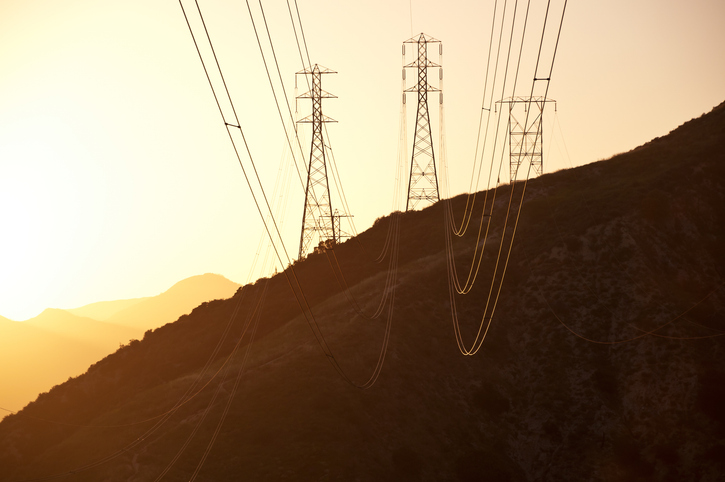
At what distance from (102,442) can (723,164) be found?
79920mm

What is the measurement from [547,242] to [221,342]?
40863 mm

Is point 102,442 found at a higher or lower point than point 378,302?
lower

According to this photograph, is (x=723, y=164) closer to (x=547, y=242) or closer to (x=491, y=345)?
(x=547, y=242)

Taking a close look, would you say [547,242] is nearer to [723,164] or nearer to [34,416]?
[723,164]

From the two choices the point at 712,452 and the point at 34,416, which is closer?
the point at 712,452

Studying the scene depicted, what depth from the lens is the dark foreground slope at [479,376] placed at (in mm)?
58688

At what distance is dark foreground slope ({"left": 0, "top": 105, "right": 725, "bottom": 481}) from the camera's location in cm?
5869

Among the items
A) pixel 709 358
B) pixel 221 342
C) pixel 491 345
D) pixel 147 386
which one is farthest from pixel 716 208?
pixel 147 386

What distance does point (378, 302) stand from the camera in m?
79.8

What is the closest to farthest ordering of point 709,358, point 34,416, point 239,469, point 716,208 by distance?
1. point 239,469
2. point 709,358
3. point 34,416
4. point 716,208

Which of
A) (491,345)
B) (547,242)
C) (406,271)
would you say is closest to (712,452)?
(491,345)

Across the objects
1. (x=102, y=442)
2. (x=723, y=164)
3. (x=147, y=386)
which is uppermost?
(x=723, y=164)

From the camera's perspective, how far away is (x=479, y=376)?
71312 mm

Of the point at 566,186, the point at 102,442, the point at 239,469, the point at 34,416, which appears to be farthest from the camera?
the point at 566,186
